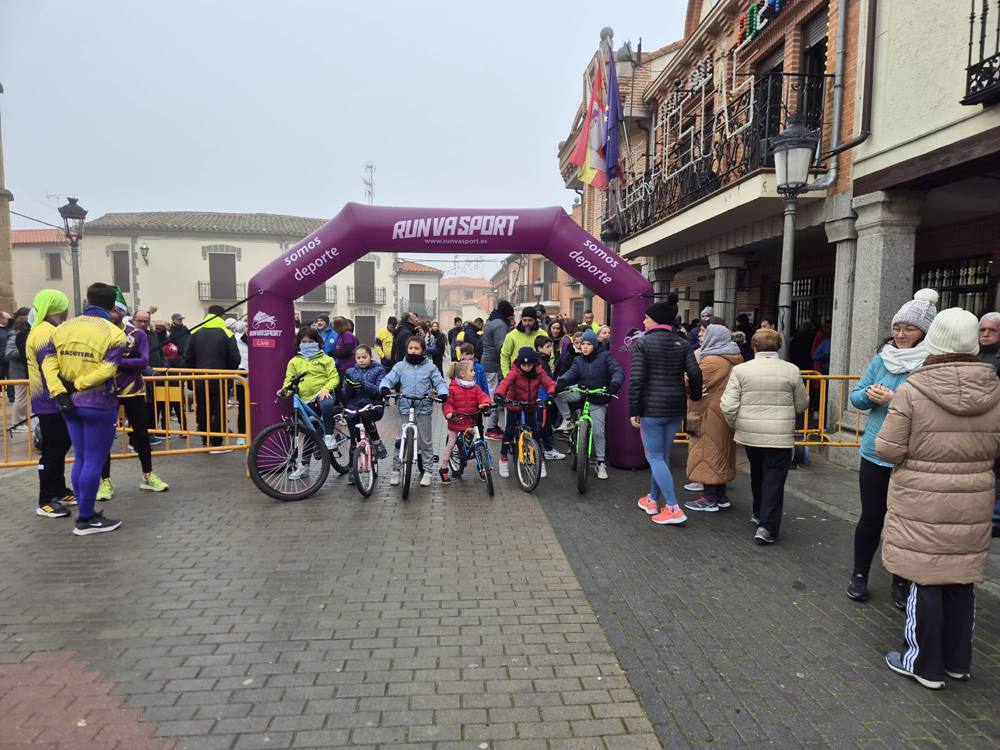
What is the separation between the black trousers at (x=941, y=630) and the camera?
3.02 meters

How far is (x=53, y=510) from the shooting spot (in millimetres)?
5504

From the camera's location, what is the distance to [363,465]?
6.24 meters

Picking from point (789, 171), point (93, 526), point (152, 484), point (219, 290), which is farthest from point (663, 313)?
point (219, 290)

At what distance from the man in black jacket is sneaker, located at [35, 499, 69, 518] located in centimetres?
307

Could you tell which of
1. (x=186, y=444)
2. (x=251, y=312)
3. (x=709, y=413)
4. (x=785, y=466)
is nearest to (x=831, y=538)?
(x=785, y=466)

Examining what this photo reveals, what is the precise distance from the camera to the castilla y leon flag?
13.5 m

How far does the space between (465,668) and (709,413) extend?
3.57 meters

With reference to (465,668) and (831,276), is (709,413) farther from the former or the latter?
(831,276)

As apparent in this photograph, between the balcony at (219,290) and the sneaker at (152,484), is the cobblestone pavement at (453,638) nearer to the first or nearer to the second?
the sneaker at (152,484)

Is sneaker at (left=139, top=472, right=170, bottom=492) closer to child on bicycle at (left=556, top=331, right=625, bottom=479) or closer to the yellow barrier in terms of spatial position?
the yellow barrier

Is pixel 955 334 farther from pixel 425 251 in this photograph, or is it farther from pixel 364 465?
A: pixel 425 251

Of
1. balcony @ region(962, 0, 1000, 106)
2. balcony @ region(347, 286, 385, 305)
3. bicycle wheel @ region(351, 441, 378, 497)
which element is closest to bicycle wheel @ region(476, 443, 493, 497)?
bicycle wheel @ region(351, 441, 378, 497)

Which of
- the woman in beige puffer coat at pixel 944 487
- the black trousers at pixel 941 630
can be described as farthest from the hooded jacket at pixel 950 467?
the black trousers at pixel 941 630

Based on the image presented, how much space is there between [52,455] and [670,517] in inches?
213
